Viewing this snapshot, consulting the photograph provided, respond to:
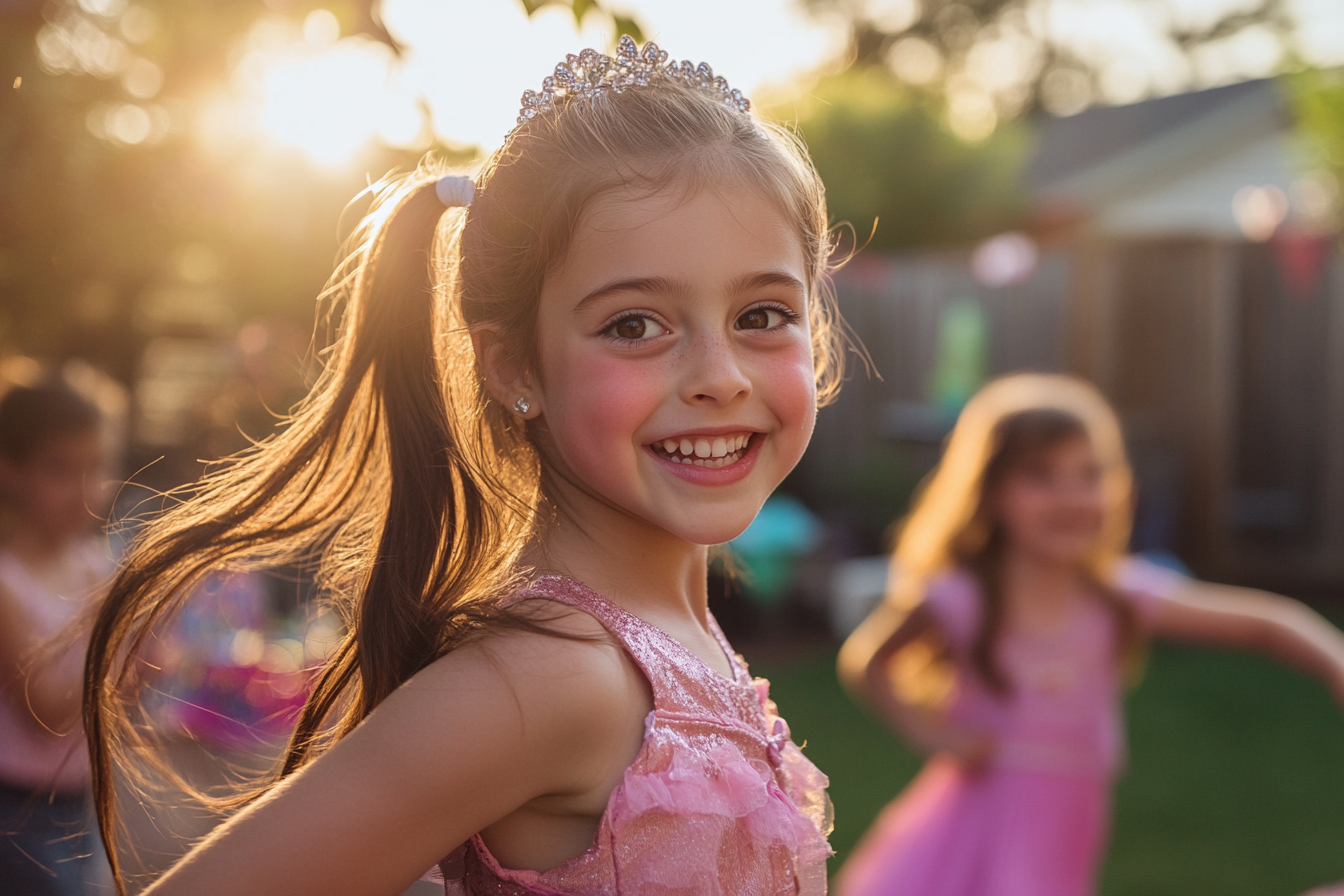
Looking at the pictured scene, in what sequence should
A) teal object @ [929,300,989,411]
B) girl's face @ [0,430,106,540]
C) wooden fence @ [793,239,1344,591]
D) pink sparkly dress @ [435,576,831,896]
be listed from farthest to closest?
teal object @ [929,300,989,411] → wooden fence @ [793,239,1344,591] → girl's face @ [0,430,106,540] → pink sparkly dress @ [435,576,831,896]

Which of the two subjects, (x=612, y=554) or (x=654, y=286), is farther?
(x=612, y=554)

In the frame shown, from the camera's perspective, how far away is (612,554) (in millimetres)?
1419

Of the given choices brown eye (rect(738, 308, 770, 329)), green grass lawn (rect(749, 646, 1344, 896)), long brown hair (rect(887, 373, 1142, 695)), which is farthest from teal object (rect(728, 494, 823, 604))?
brown eye (rect(738, 308, 770, 329))

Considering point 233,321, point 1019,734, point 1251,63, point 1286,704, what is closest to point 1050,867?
point 1019,734

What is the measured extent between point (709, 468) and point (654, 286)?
0.68 ft

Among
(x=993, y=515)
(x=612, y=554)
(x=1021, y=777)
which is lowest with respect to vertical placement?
(x=1021, y=777)

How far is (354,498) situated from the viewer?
1.51 metres

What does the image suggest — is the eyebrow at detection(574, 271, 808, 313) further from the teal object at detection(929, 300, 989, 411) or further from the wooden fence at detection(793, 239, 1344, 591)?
the teal object at detection(929, 300, 989, 411)

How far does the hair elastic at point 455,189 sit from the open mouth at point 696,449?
389 millimetres

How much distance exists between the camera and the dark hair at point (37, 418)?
3326 millimetres

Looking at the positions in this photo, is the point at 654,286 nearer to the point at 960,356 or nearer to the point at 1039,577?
the point at 1039,577

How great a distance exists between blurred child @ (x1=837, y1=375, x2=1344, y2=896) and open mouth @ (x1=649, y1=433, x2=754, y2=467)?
2.53 meters

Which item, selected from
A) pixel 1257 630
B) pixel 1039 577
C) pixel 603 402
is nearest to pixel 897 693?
pixel 1039 577

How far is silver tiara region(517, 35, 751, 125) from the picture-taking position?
4.86ft
